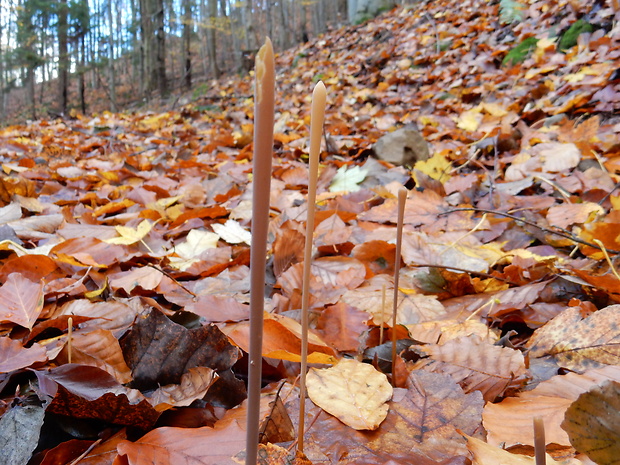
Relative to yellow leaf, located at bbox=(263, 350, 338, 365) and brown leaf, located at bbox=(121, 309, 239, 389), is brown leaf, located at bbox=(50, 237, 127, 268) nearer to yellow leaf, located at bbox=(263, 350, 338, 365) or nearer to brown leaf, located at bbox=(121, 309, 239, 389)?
brown leaf, located at bbox=(121, 309, 239, 389)

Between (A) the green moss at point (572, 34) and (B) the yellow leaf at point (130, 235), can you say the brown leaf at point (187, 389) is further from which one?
(A) the green moss at point (572, 34)

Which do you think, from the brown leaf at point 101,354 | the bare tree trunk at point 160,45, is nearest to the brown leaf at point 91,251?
the brown leaf at point 101,354

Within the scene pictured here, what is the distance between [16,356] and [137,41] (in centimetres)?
2281

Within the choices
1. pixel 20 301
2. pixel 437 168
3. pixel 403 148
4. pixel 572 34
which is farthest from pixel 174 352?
pixel 572 34

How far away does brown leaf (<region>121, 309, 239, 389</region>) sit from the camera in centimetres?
75

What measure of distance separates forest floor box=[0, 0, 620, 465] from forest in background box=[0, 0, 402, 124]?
856cm

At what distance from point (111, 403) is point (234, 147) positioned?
331cm

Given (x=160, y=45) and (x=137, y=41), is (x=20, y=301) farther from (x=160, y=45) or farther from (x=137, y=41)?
(x=137, y=41)

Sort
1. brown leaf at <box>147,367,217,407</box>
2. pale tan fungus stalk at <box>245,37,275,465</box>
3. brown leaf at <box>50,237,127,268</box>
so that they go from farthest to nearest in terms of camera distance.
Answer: brown leaf at <box>50,237,127,268</box> → brown leaf at <box>147,367,217,407</box> → pale tan fungus stalk at <box>245,37,275,465</box>

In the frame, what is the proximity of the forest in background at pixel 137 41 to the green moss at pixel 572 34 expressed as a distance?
7081 mm

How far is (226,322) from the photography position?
0.98m

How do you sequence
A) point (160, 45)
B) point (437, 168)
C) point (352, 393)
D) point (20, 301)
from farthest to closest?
1. point (160, 45)
2. point (437, 168)
3. point (20, 301)
4. point (352, 393)

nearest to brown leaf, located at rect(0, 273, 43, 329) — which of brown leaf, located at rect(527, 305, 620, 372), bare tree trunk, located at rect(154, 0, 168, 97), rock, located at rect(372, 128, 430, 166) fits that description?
brown leaf, located at rect(527, 305, 620, 372)

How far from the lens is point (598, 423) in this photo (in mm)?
467
